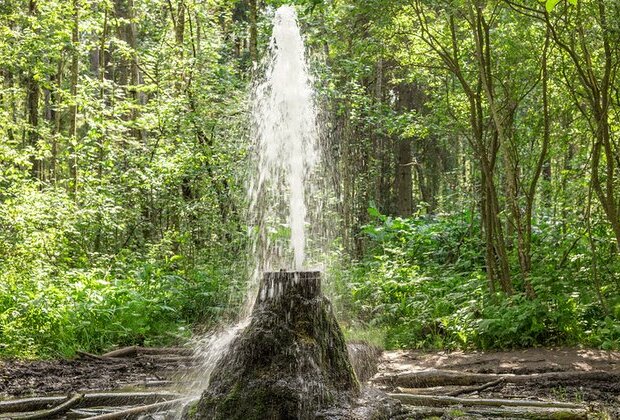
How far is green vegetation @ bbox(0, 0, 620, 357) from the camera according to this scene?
9.09 meters

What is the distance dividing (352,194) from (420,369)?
11073 millimetres

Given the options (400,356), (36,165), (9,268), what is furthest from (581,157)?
(36,165)

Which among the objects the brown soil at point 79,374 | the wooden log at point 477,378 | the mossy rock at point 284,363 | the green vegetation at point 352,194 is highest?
the green vegetation at point 352,194

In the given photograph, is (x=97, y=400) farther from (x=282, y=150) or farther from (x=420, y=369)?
(x=282, y=150)

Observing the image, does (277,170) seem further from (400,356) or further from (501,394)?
(501,394)

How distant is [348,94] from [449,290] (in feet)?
20.2

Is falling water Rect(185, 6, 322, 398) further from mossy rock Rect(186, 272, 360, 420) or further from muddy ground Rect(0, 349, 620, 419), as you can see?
mossy rock Rect(186, 272, 360, 420)

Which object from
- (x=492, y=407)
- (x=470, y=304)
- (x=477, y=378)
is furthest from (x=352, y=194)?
(x=492, y=407)

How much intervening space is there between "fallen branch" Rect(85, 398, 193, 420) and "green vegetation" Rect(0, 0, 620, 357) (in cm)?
378

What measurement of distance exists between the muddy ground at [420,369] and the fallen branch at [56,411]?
3.17ft

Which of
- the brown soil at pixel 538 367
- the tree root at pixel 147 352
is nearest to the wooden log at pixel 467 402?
the brown soil at pixel 538 367

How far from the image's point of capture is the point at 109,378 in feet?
24.3

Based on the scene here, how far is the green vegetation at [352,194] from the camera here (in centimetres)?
909

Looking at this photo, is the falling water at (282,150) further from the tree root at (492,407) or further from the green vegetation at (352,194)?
the tree root at (492,407)
